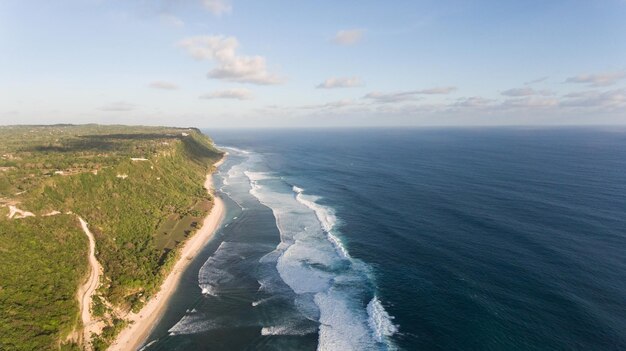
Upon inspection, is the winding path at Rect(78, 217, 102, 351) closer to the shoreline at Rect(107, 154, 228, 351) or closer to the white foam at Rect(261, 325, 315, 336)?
the shoreline at Rect(107, 154, 228, 351)

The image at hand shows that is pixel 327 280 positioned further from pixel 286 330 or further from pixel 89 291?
pixel 89 291

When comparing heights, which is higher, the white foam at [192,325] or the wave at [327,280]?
the wave at [327,280]

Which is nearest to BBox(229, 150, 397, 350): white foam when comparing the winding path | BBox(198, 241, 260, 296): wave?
BBox(198, 241, 260, 296): wave

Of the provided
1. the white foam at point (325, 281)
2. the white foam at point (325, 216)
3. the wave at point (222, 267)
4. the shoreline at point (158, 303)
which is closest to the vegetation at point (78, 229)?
the shoreline at point (158, 303)

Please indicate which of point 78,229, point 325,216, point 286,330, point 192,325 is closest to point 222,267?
point 192,325

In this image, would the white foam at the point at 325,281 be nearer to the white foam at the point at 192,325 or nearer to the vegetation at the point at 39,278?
the white foam at the point at 192,325
